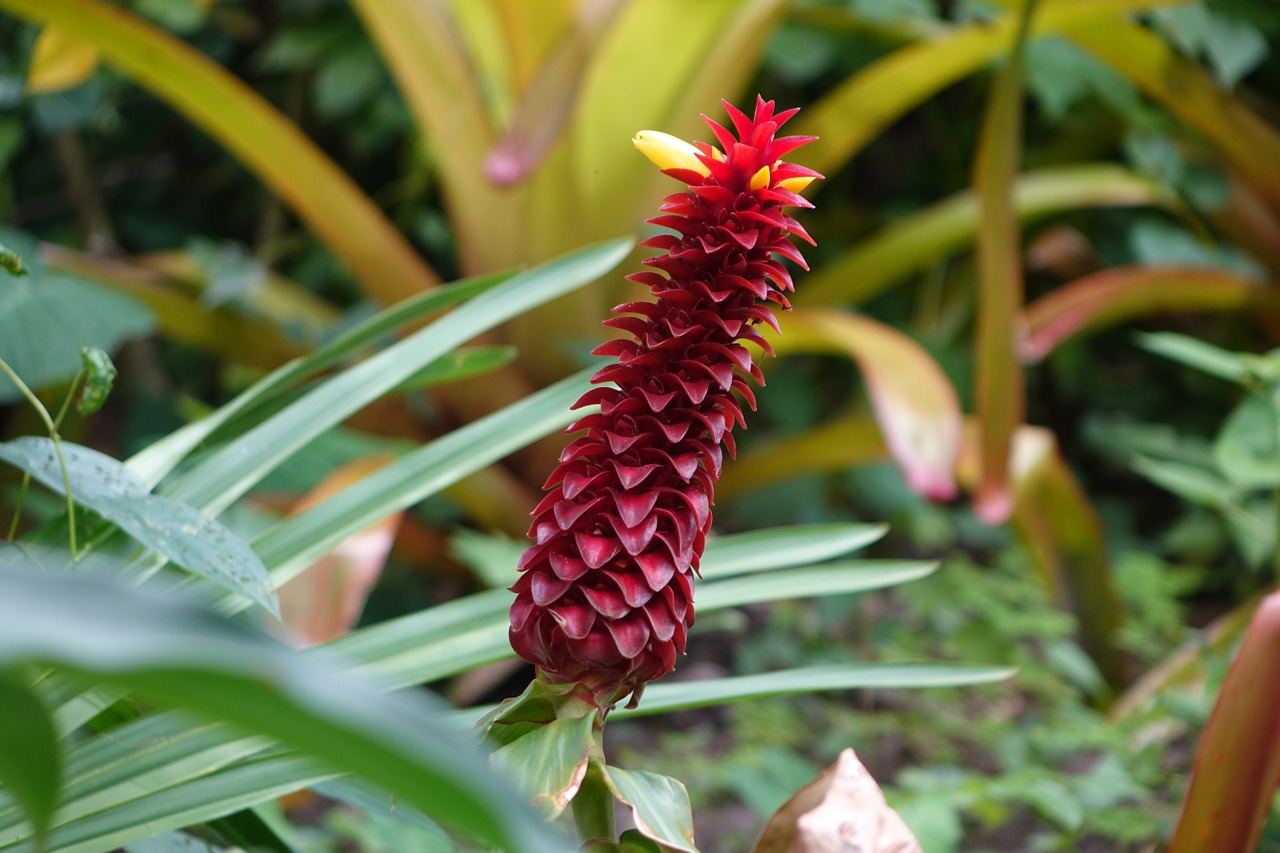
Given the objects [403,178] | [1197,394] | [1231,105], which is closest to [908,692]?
[1197,394]

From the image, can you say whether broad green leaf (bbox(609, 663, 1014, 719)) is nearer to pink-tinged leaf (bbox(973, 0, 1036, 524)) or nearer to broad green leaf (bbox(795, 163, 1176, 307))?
pink-tinged leaf (bbox(973, 0, 1036, 524))

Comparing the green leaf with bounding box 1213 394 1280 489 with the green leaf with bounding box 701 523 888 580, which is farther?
the green leaf with bounding box 1213 394 1280 489

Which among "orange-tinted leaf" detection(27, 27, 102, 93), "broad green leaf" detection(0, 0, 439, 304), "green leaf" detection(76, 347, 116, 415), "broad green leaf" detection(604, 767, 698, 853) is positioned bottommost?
"broad green leaf" detection(604, 767, 698, 853)

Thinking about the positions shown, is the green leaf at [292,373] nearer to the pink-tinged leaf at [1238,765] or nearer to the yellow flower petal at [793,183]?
the yellow flower petal at [793,183]

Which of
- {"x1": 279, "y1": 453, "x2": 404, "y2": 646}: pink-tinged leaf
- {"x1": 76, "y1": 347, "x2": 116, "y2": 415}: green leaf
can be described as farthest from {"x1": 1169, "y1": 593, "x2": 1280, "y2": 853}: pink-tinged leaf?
{"x1": 279, "y1": 453, "x2": 404, "y2": 646}: pink-tinged leaf

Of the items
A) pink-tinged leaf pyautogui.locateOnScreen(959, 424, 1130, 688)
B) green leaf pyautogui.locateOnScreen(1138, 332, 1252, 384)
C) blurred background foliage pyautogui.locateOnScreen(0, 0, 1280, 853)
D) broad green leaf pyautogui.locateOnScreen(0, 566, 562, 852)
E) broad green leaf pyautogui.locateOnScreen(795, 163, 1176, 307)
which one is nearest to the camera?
broad green leaf pyautogui.locateOnScreen(0, 566, 562, 852)

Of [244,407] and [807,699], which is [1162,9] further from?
[244,407]

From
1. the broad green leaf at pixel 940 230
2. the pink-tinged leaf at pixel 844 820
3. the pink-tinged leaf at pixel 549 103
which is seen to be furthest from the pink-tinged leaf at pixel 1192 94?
the pink-tinged leaf at pixel 844 820
